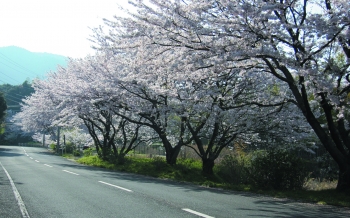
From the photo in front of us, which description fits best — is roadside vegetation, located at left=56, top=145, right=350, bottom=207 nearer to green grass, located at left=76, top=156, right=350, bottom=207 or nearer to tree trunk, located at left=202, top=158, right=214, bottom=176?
green grass, located at left=76, top=156, right=350, bottom=207

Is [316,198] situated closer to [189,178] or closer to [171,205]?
[171,205]

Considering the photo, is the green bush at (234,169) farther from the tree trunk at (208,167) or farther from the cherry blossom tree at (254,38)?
the cherry blossom tree at (254,38)

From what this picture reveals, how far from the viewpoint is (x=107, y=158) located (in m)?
30.8

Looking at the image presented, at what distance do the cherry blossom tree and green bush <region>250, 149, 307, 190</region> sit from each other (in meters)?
2.13

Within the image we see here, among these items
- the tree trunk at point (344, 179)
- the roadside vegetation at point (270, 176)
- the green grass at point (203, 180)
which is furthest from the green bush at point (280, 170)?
the tree trunk at point (344, 179)

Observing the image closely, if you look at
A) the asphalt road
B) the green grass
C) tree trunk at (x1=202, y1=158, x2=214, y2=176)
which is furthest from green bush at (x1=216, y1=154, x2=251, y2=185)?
the asphalt road

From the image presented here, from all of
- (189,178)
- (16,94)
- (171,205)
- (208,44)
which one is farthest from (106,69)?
(16,94)

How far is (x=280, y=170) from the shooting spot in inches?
560

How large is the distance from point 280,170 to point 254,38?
19.1ft

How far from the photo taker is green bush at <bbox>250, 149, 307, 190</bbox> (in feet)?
46.6

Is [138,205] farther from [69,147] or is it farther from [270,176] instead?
[69,147]

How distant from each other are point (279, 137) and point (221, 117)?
431 centimetres

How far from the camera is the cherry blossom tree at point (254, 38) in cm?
1000

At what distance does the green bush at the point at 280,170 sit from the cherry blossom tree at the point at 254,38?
6.99ft
